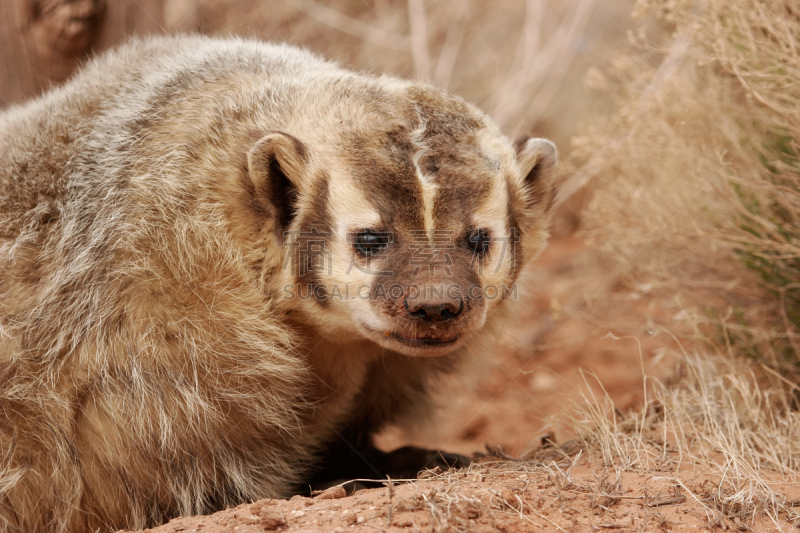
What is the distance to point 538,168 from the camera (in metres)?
3.02

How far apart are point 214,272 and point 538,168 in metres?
1.35

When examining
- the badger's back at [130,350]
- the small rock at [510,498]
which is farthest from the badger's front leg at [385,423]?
the small rock at [510,498]

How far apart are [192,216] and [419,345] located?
36.2 inches

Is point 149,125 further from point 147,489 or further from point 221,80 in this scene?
point 147,489

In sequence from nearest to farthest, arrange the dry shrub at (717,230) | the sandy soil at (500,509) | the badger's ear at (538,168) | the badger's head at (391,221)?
the sandy soil at (500,509), the badger's head at (391,221), the badger's ear at (538,168), the dry shrub at (717,230)

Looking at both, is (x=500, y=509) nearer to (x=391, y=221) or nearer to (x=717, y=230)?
(x=391, y=221)

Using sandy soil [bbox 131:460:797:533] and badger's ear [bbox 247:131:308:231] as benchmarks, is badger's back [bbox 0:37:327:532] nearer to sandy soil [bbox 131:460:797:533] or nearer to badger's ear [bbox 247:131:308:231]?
badger's ear [bbox 247:131:308:231]

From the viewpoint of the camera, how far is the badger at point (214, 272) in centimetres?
251

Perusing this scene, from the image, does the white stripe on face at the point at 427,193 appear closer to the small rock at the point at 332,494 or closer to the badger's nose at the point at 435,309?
Answer: the badger's nose at the point at 435,309

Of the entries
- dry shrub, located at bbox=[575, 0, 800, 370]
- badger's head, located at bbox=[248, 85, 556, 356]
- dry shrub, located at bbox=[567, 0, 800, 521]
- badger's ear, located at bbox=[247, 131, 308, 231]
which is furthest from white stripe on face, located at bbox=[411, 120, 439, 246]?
dry shrub, located at bbox=[575, 0, 800, 370]

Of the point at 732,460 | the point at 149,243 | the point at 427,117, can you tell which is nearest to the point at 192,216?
the point at 149,243

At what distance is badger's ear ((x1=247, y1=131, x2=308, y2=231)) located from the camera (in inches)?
101

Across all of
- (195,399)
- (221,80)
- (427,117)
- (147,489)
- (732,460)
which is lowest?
(732,460)

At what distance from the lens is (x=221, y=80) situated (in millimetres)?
2949
